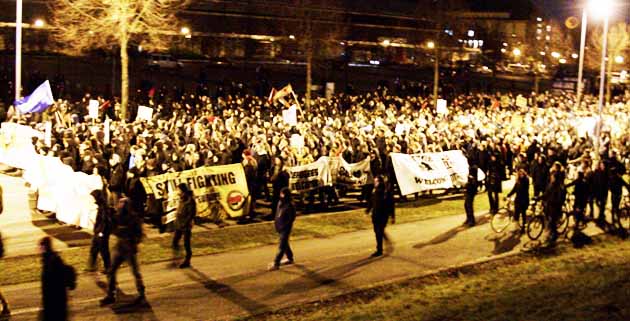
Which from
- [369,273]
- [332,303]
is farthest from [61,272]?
[369,273]

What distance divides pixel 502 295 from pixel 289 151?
9.11 m

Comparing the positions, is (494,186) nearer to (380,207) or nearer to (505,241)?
(505,241)

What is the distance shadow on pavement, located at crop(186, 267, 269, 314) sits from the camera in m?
11.7

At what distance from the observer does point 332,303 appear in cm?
1193

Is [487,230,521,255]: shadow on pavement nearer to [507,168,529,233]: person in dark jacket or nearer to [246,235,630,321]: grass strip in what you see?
[507,168,529,233]: person in dark jacket

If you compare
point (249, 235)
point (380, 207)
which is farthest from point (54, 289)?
point (249, 235)

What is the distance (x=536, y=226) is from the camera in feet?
57.7

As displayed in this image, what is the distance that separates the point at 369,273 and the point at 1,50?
116 feet

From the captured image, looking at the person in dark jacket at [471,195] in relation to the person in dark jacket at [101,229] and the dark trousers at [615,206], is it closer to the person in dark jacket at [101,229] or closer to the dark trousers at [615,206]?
the dark trousers at [615,206]

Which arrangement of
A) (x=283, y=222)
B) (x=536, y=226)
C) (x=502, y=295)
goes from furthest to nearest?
(x=536, y=226), (x=283, y=222), (x=502, y=295)

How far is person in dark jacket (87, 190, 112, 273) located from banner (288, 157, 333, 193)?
7.24 meters

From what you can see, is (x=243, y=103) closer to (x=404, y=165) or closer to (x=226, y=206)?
(x=404, y=165)

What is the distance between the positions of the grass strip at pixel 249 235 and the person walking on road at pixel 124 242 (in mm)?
1889

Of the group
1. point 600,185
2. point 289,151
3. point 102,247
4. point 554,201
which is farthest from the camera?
point 289,151
